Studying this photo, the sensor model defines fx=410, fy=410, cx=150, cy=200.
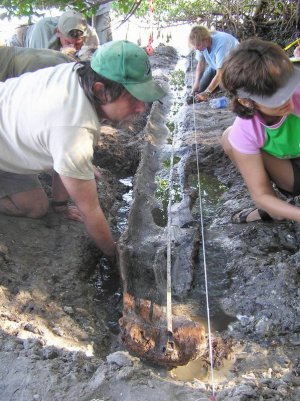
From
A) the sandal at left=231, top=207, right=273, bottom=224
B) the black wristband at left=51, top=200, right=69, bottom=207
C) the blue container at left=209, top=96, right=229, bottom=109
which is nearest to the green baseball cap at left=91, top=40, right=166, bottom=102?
the black wristband at left=51, top=200, right=69, bottom=207

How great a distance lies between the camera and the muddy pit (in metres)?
1.78

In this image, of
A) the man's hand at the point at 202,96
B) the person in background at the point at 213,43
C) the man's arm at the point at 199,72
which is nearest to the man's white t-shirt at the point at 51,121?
the person in background at the point at 213,43

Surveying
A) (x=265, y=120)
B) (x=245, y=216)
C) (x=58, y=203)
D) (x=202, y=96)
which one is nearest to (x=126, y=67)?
(x=265, y=120)

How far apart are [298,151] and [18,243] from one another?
1939 millimetres

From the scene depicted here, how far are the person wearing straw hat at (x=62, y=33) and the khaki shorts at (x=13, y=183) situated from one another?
1.92m

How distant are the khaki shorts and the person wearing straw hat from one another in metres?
1.92

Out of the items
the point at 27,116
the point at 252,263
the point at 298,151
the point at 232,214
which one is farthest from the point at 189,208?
the point at 27,116

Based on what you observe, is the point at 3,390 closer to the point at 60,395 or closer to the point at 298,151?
the point at 60,395

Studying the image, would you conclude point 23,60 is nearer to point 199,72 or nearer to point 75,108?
point 75,108

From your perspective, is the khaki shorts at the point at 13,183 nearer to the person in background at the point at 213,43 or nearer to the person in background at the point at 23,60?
the person in background at the point at 23,60

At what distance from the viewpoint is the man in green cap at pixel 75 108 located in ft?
6.63

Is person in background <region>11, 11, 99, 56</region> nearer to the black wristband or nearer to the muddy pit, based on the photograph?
the muddy pit

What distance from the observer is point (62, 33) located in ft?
13.6

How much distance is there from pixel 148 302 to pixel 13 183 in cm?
128
